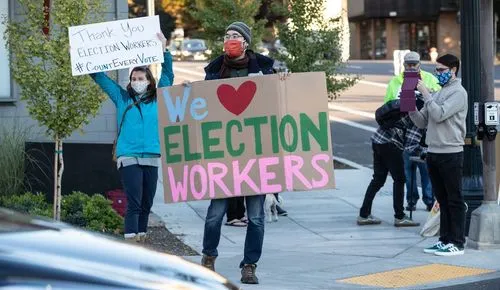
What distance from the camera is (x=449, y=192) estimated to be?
32.1 feet

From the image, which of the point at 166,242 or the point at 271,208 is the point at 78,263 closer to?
the point at 166,242

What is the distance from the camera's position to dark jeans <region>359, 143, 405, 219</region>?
38.5 ft

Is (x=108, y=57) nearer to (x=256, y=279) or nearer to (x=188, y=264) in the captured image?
(x=256, y=279)

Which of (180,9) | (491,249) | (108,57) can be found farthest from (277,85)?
(180,9)

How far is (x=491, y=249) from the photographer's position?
10.2 m

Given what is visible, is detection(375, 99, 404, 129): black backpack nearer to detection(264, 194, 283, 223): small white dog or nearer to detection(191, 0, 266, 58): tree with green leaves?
detection(264, 194, 283, 223): small white dog

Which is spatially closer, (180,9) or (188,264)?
(188,264)

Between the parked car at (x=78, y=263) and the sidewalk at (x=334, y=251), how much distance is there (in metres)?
4.17

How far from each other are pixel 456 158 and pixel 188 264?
5824 mm

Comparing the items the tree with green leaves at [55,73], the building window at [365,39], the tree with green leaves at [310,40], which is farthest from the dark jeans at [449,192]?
the building window at [365,39]

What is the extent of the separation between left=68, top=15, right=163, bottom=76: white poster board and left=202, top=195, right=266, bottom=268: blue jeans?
142 cm

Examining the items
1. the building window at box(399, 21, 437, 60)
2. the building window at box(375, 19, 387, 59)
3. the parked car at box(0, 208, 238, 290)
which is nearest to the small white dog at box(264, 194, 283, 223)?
the parked car at box(0, 208, 238, 290)

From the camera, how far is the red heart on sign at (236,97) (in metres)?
8.47

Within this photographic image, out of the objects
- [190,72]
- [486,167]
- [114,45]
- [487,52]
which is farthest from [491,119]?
[190,72]
